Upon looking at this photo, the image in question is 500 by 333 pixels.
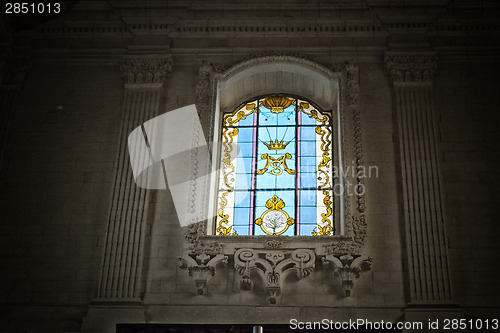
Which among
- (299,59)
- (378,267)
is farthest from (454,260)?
(299,59)

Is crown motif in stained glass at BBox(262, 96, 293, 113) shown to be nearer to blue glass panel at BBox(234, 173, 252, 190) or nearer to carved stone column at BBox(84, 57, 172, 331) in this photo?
blue glass panel at BBox(234, 173, 252, 190)

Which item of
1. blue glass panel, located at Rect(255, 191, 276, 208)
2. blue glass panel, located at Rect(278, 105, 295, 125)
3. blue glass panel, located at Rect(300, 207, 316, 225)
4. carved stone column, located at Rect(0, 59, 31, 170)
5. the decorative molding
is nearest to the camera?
the decorative molding

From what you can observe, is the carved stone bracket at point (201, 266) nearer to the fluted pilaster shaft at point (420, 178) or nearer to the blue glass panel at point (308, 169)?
the blue glass panel at point (308, 169)

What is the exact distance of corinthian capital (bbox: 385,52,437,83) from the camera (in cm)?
1259

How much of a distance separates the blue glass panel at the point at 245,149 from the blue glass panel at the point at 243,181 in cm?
44

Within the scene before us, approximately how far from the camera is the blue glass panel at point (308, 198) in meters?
12.1

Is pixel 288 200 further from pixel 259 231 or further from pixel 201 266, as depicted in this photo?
pixel 201 266

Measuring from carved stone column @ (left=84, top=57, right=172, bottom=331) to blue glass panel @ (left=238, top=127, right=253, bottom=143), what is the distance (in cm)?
162

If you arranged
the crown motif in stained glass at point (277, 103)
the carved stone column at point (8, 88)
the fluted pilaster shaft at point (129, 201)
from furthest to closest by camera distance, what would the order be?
1. the crown motif in stained glass at point (277, 103)
2. the carved stone column at point (8, 88)
3. the fluted pilaster shaft at point (129, 201)

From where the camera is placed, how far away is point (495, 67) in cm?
1276

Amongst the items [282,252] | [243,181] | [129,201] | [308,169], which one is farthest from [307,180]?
[129,201]

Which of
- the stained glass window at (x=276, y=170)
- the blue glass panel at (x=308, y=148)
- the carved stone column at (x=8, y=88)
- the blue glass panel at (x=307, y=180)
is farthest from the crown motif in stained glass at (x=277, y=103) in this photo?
the carved stone column at (x=8, y=88)

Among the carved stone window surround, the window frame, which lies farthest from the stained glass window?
the carved stone window surround

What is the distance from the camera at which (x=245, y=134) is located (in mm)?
13023
